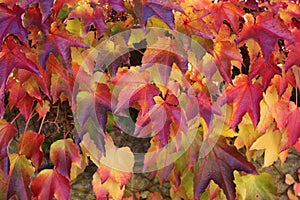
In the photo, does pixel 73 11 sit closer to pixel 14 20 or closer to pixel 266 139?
pixel 14 20

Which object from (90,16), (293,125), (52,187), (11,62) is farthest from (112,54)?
(293,125)

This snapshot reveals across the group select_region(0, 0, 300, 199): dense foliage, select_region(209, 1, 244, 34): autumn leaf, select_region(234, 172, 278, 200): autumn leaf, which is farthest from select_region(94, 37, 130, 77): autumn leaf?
select_region(234, 172, 278, 200): autumn leaf

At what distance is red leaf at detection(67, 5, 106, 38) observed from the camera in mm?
1033

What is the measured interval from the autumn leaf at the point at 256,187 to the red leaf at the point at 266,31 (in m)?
0.43

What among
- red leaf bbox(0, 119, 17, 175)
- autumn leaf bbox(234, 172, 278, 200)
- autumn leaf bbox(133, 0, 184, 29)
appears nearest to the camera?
autumn leaf bbox(133, 0, 184, 29)

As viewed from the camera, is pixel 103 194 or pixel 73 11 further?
pixel 103 194

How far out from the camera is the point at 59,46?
3.25ft

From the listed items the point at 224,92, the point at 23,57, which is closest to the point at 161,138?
the point at 224,92

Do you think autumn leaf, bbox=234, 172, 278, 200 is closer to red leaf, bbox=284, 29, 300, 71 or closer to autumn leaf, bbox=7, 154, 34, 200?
red leaf, bbox=284, 29, 300, 71

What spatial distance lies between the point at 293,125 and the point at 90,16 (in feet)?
1.79

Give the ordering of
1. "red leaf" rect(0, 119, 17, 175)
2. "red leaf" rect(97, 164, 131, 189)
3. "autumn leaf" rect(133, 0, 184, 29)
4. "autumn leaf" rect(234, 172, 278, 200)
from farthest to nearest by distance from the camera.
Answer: "autumn leaf" rect(234, 172, 278, 200) → "red leaf" rect(97, 164, 131, 189) → "red leaf" rect(0, 119, 17, 175) → "autumn leaf" rect(133, 0, 184, 29)

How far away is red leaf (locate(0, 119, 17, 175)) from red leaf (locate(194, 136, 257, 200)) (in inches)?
17.2

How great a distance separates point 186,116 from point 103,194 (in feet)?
1.09

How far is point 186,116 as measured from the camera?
3.50 ft
